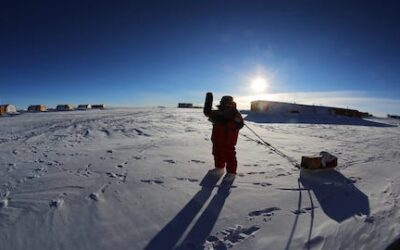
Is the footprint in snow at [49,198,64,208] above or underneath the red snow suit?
underneath

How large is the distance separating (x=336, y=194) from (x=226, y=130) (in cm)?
223

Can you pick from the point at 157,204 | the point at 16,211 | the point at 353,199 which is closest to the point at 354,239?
the point at 353,199

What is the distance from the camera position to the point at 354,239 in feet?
10.7

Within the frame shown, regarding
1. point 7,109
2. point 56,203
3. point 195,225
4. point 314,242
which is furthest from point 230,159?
point 7,109

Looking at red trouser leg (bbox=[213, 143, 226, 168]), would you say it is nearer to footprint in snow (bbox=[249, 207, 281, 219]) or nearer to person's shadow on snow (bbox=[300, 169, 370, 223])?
person's shadow on snow (bbox=[300, 169, 370, 223])

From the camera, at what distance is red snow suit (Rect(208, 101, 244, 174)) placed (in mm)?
5730

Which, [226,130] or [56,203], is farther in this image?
[226,130]

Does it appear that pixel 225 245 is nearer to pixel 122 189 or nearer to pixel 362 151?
pixel 122 189

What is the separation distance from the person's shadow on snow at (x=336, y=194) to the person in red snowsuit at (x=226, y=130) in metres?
1.42

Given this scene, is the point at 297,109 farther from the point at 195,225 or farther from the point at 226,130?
the point at 195,225

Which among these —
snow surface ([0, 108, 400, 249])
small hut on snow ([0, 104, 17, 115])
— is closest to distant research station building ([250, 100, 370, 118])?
snow surface ([0, 108, 400, 249])

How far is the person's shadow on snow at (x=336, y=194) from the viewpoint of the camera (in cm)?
404

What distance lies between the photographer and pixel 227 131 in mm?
5734

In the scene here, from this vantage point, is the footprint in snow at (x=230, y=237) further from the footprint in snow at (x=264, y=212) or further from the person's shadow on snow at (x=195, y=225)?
the footprint in snow at (x=264, y=212)
